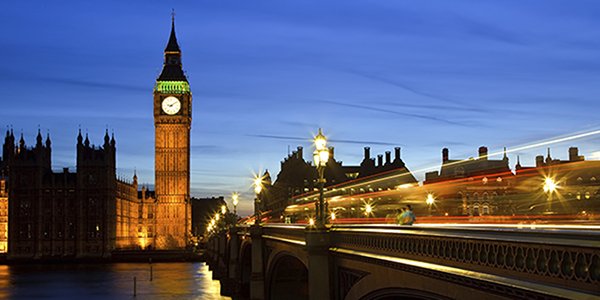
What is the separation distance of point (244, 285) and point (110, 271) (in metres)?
49.5

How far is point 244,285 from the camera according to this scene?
63.7 m

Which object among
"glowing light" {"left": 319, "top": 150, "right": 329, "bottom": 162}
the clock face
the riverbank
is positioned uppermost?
the clock face

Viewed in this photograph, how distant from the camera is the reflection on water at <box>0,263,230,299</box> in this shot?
75000mm

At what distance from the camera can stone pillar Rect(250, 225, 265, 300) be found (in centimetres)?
4569

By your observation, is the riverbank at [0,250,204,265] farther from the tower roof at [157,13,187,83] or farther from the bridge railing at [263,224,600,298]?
the bridge railing at [263,224,600,298]

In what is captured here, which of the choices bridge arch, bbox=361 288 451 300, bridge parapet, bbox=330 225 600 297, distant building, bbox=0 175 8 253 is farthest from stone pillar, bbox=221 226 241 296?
distant building, bbox=0 175 8 253

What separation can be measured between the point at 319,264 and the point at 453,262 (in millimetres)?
9823

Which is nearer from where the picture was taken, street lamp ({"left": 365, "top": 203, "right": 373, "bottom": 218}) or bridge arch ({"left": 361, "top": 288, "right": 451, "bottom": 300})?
bridge arch ({"left": 361, "top": 288, "right": 451, "bottom": 300})

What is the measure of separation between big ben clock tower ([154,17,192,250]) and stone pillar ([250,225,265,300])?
11888 centimetres

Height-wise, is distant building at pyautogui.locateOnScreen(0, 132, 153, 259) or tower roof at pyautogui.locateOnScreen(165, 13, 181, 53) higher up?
tower roof at pyautogui.locateOnScreen(165, 13, 181, 53)

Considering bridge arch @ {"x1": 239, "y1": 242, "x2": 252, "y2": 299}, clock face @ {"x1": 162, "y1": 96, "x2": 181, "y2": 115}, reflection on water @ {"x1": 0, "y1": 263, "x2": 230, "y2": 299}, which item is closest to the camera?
bridge arch @ {"x1": 239, "y1": 242, "x2": 252, "y2": 299}

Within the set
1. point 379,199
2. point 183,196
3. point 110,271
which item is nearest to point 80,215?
point 183,196

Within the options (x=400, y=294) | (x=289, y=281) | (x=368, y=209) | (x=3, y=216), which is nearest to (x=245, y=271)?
(x=289, y=281)

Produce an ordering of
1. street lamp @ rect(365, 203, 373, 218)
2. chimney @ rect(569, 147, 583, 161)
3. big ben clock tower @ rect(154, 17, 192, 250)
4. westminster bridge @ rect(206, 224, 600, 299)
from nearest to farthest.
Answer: westminster bridge @ rect(206, 224, 600, 299)
chimney @ rect(569, 147, 583, 161)
street lamp @ rect(365, 203, 373, 218)
big ben clock tower @ rect(154, 17, 192, 250)
